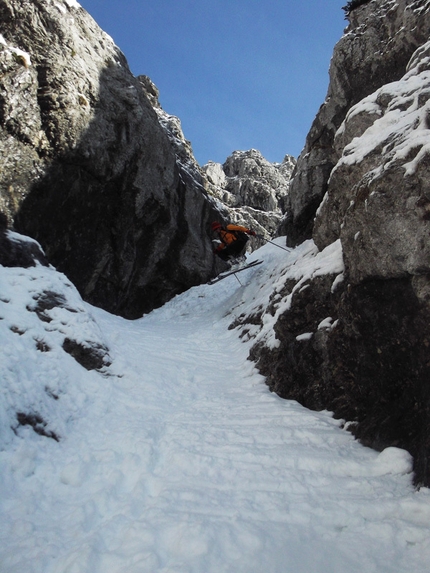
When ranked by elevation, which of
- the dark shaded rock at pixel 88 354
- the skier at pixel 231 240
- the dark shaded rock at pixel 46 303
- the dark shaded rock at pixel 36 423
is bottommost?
the dark shaded rock at pixel 36 423

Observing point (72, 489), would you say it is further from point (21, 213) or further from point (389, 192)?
point (21, 213)

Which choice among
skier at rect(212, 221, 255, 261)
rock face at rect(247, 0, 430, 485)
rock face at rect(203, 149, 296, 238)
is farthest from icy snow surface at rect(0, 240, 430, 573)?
rock face at rect(203, 149, 296, 238)

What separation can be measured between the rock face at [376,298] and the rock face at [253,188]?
3385 cm

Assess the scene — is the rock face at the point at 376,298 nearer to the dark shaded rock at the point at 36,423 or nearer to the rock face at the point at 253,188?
the dark shaded rock at the point at 36,423

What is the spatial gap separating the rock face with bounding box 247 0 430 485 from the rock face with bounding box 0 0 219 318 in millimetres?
11473

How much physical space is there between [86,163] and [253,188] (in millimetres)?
41122

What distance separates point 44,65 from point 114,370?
1475cm

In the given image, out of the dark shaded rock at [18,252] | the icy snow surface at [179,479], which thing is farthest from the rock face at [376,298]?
the dark shaded rock at [18,252]

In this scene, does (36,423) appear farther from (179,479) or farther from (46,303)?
(46,303)

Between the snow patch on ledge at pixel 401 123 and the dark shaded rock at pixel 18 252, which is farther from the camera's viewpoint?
the dark shaded rock at pixel 18 252

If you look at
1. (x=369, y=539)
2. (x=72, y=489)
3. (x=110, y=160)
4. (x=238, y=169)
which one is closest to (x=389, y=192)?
(x=369, y=539)

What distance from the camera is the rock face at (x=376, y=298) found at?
18.0 feet

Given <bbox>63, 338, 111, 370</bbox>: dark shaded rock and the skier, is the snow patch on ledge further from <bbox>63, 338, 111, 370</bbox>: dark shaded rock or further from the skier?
the skier

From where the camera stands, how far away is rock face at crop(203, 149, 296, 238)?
48.0 m
